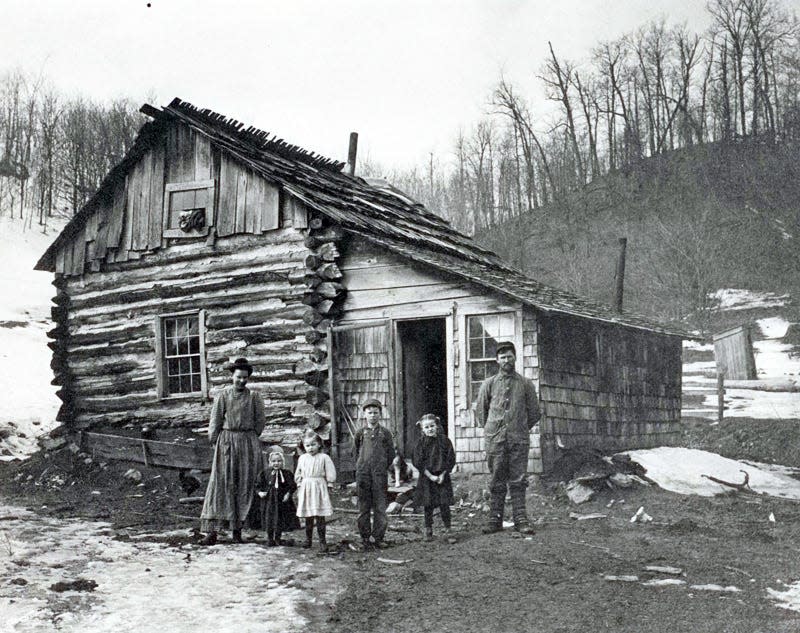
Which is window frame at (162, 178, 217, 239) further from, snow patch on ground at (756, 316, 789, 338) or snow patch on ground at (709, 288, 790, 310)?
snow patch on ground at (709, 288, 790, 310)

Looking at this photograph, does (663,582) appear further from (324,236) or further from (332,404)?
(324,236)

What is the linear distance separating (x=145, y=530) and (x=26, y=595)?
138 inches

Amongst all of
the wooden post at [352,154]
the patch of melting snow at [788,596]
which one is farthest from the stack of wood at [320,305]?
the wooden post at [352,154]

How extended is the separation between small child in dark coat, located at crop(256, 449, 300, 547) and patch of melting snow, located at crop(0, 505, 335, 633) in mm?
306

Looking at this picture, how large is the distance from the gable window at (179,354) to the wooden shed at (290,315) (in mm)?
31

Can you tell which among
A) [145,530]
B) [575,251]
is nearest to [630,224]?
[575,251]

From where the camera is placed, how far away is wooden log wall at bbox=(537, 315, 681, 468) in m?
12.9

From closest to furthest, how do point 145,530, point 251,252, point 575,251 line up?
point 145,530, point 251,252, point 575,251

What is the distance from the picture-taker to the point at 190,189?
14773mm

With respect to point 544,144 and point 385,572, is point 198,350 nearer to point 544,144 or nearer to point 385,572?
point 385,572

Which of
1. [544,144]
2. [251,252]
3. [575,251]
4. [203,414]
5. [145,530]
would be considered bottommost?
[145,530]

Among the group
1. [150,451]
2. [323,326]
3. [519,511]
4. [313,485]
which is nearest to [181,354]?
[150,451]

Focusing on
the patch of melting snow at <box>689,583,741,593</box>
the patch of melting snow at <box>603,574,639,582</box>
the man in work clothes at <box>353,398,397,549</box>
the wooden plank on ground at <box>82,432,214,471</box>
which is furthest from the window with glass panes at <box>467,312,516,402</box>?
the patch of melting snow at <box>689,583,741,593</box>

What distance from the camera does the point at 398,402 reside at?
12922 millimetres
